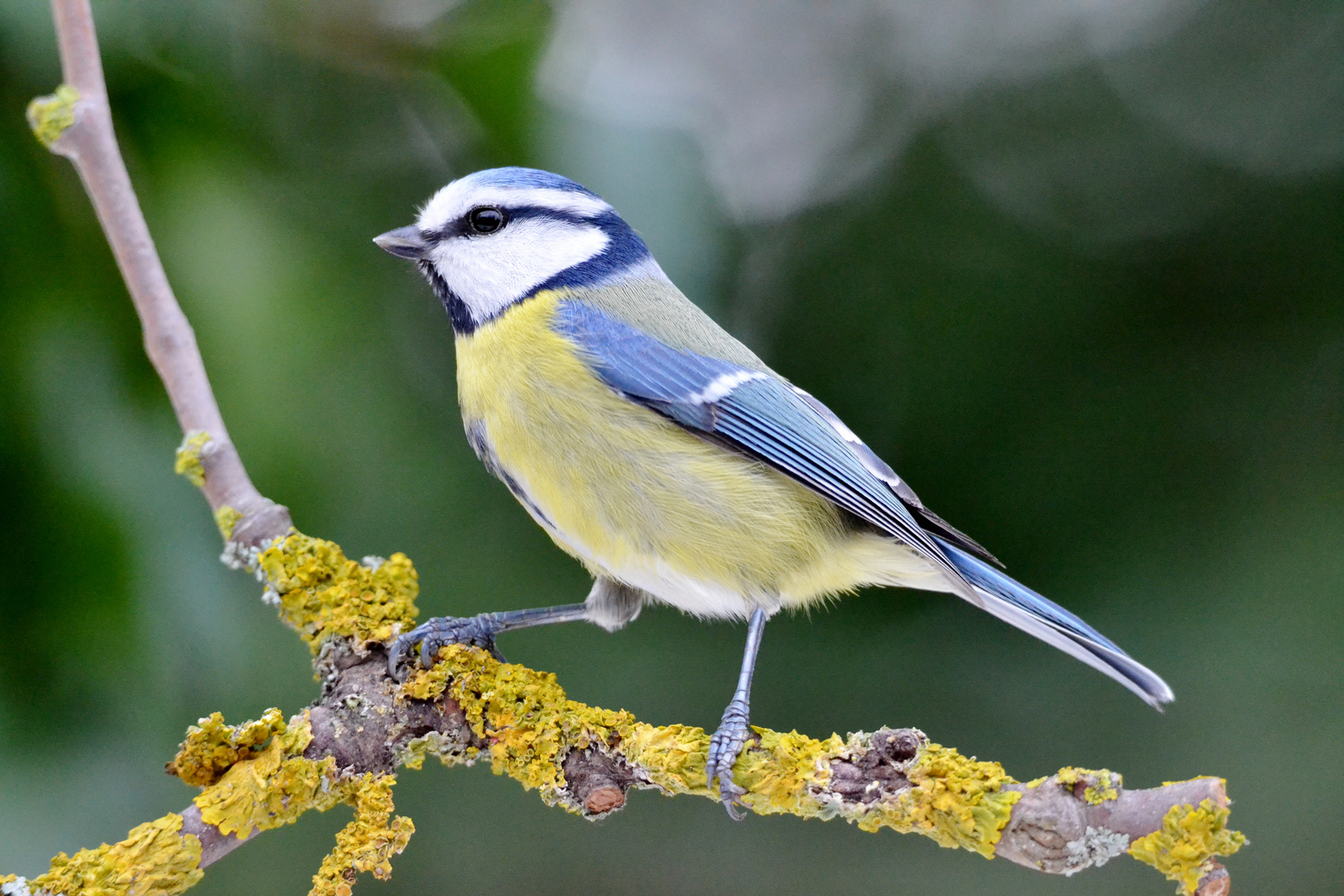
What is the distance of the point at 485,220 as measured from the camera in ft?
3.31

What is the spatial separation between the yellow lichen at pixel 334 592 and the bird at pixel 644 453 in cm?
3

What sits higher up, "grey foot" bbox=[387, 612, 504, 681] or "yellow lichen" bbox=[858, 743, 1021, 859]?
"grey foot" bbox=[387, 612, 504, 681]

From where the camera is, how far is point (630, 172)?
1266 millimetres

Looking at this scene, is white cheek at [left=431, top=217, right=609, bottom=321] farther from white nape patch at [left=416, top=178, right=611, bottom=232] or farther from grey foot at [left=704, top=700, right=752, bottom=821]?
grey foot at [left=704, top=700, right=752, bottom=821]

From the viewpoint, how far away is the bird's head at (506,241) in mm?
1000

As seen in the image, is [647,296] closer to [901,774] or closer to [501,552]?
[501,552]

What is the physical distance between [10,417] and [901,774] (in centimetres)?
89

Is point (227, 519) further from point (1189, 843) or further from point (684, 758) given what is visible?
point (1189, 843)

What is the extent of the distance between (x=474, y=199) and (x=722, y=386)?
0.99ft

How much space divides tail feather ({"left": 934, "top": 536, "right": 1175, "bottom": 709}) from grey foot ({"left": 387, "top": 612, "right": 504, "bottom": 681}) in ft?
1.43

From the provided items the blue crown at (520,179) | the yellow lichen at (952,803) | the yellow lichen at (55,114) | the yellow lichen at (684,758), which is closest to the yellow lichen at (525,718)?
the yellow lichen at (684,758)

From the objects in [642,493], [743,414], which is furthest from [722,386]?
[642,493]

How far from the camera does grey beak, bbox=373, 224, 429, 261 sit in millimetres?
983

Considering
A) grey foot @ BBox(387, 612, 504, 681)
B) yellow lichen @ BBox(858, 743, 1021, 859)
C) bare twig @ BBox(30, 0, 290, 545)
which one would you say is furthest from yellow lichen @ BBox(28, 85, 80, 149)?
yellow lichen @ BBox(858, 743, 1021, 859)
